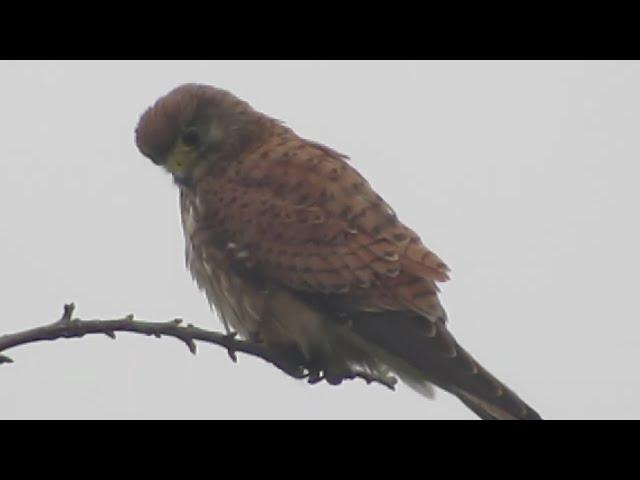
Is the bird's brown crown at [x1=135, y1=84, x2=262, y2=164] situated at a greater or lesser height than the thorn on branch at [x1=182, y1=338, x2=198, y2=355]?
greater

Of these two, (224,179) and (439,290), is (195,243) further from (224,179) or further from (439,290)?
(439,290)

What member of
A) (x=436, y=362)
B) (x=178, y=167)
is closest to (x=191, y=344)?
(x=436, y=362)

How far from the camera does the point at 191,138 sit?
4668 mm

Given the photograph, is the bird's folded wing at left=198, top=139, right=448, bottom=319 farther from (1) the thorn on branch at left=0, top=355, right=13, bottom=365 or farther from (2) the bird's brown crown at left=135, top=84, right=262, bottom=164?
(1) the thorn on branch at left=0, top=355, right=13, bottom=365

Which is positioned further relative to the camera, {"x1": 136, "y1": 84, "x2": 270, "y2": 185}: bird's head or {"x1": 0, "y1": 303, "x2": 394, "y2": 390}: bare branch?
{"x1": 136, "y1": 84, "x2": 270, "y2": 185}: bird's head

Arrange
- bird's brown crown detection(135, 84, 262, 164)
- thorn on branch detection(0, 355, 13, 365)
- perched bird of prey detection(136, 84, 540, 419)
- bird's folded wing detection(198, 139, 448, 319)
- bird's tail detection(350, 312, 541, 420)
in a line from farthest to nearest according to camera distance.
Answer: bird's brown crown detection(135, 84, 262, 164), bird's folded wing detection(198, 139, 448, 319), perched bird of prey detection(136, 84, 540, 419), bird's tail detection(350, 312, 541, 420), thorn on branch detection(0, 355, 13, 365)

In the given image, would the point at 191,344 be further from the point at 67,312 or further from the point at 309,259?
the point at 309,259

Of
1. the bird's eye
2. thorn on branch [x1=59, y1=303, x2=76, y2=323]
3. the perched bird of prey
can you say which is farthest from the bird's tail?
thorn on branch [x1=59, y1=303, x2=76, y2=323]

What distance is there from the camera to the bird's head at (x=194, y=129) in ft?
14.7

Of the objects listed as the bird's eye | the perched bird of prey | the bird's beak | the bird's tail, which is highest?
the bird's eye

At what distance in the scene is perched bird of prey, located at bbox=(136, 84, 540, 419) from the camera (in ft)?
13.1

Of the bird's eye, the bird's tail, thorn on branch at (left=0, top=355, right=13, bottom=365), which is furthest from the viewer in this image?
the bird's eye

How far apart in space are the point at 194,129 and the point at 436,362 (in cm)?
157

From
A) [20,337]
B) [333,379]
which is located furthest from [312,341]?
[20,337]
